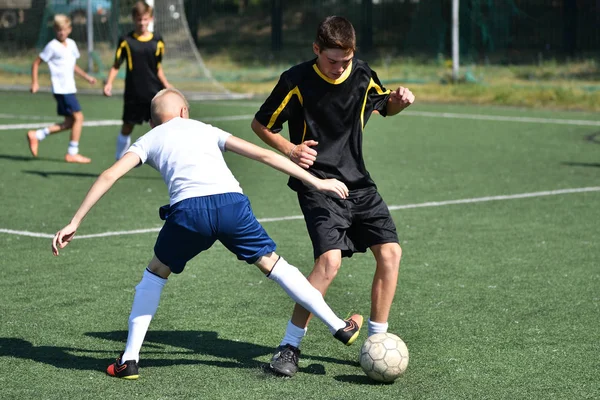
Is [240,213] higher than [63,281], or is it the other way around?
[240,213]

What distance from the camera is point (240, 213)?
503cm

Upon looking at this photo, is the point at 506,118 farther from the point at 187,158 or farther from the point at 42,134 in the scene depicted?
the point at 187,158

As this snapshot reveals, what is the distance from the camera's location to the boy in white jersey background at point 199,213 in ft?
16.3

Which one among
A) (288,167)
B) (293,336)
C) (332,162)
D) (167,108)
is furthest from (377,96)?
(293,336)

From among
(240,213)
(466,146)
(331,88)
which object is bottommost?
(466,146)

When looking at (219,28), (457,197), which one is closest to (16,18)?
(219,28)

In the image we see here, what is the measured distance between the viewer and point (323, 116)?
539cm

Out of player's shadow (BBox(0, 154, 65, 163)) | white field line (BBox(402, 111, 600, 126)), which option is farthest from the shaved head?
white field line (BBox(402, 111, 600, 126))

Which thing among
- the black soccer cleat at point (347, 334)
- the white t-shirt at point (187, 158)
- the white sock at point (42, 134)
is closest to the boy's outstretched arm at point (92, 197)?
the white t-shirt at point (187, 158)

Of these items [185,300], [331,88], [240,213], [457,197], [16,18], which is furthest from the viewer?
[16,18]

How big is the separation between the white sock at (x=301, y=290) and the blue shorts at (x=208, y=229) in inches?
4.6

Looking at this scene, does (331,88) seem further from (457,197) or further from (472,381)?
(457,197)

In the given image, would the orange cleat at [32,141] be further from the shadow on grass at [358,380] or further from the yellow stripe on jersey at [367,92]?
the shadow on grass at [358,380]

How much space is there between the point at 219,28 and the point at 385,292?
34379 millimetres
